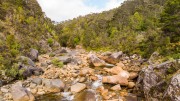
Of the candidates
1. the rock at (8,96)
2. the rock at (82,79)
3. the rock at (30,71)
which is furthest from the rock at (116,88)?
the rock at (30,71)

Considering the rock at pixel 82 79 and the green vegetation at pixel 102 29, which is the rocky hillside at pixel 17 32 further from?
the rock at pixel 82 79

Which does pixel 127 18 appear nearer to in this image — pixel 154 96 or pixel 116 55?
pixel 116 55

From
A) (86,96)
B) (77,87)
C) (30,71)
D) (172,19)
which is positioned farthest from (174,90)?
(30,71)

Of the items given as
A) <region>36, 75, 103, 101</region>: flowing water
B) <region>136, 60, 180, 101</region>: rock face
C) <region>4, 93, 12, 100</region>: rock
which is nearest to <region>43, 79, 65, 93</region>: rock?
<region>36, 75, 103, 101</region>: flowing water

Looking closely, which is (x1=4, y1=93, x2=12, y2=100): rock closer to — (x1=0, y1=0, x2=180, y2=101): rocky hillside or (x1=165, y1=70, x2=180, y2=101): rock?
(x1=0, y1=0, x2=180, y2=101): rocky hillside

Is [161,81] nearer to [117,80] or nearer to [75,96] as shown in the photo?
[117,80]

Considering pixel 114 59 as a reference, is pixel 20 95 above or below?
below

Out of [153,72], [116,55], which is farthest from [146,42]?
[153,72]

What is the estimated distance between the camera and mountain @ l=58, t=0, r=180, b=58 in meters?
23.5

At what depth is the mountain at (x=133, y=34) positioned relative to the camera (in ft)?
77.3

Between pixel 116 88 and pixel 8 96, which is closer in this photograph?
pixel 8 96

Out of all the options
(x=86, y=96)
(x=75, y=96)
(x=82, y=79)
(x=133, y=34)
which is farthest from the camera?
(x=133, y=34)

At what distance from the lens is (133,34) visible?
1742 inches

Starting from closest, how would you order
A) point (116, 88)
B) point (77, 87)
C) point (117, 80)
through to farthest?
point (116, 88) → point (77, 87) → point (117, 80)
